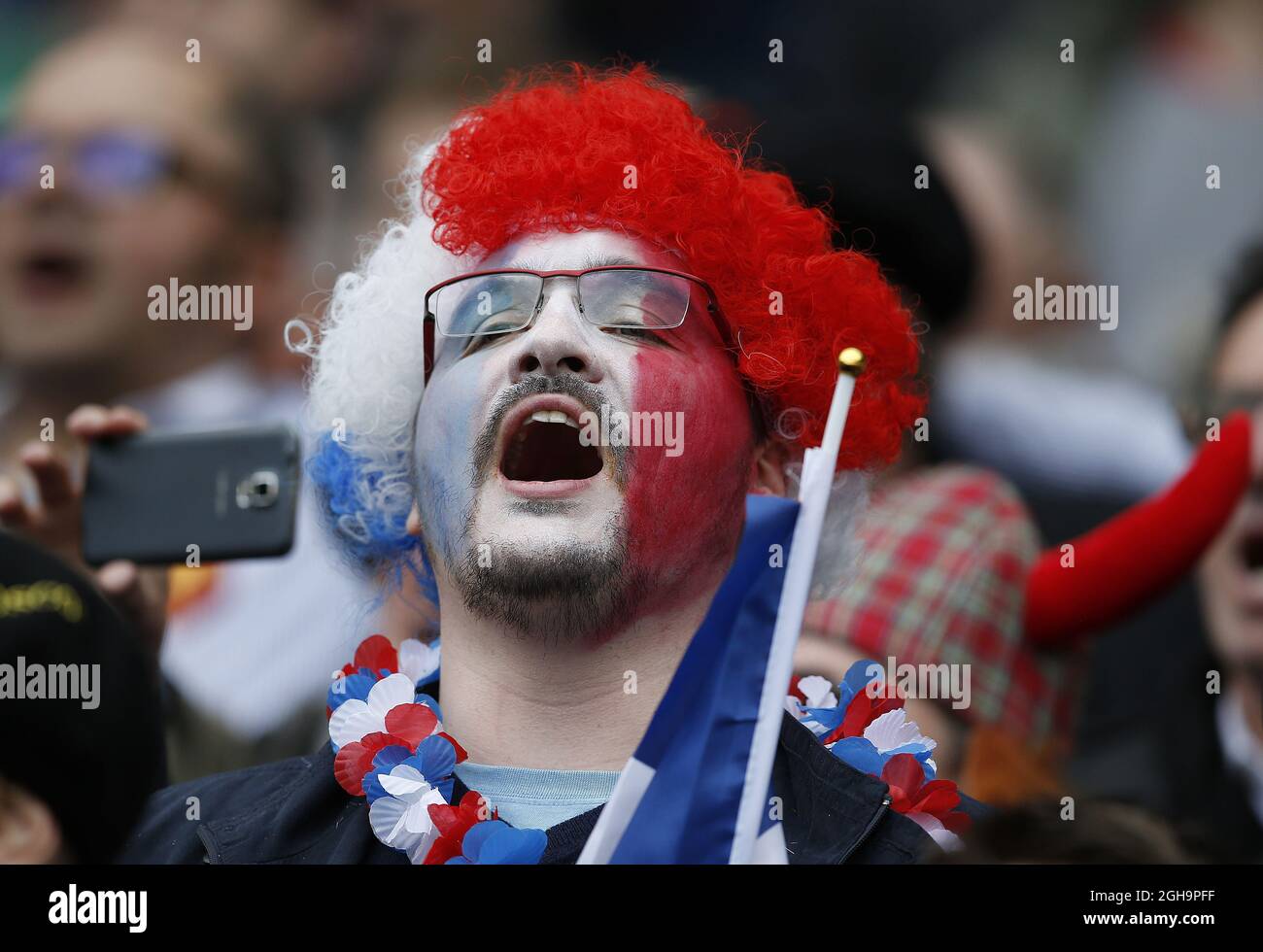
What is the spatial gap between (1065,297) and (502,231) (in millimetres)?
2416

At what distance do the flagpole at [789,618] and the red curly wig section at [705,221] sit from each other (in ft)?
1.50

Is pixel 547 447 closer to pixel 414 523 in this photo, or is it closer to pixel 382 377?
pixel 414 523

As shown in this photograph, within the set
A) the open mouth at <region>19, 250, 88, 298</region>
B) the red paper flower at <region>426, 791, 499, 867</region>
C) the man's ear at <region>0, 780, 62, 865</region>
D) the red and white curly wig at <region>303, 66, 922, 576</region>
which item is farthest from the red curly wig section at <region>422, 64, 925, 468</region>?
the open mouth at <region>19, 250, 88, 298</region>

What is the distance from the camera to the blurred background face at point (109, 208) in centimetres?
452

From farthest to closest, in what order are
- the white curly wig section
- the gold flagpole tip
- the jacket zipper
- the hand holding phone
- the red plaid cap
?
the red plaid cap → the hand holding phone → the white curly wig section → the jacket zipper → the gold flagpole tip

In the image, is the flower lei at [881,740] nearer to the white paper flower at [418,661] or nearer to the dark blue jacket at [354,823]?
the dark blue jacket at [354,823]

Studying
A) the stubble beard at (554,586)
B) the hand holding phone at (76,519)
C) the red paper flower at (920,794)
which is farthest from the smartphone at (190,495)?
the red paper flower at (920,794)

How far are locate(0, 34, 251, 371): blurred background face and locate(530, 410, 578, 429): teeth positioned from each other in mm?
1912

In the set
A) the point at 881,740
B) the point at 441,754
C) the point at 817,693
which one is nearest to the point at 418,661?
the point at 441,754

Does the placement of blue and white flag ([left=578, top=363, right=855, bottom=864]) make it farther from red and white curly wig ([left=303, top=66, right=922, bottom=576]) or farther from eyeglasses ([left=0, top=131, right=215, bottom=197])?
eyeglasses ([left=0, top=131, right=215, bottom=197])

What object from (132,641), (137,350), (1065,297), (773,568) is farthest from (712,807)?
(1065,297)

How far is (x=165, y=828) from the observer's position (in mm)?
3088

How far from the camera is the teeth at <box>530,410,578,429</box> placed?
2912 millimetres
